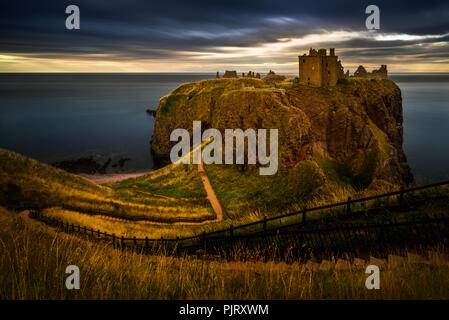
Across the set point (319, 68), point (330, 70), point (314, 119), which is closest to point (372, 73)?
point (330, 70)

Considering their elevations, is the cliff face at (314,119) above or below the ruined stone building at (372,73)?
below

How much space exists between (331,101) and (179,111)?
5410 cm

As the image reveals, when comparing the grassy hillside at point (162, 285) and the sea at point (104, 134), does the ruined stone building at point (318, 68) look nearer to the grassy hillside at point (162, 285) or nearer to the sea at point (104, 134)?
the sea at point (104, 134)

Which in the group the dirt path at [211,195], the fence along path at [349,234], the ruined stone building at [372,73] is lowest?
the dirt path at [211,195]

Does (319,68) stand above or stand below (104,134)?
above

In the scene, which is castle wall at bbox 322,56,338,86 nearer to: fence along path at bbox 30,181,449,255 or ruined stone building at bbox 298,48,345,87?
ruined stone building at bbox 298,48,345,87

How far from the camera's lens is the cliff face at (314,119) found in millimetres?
56869

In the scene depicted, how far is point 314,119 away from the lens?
74.4m

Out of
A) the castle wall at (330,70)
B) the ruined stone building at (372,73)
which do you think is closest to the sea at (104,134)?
the ruined stone building at (372,73)

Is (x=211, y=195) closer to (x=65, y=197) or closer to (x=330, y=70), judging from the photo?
(x=65, y=197)

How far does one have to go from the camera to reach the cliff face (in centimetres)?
5687

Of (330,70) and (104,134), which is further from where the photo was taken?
(104,134)
